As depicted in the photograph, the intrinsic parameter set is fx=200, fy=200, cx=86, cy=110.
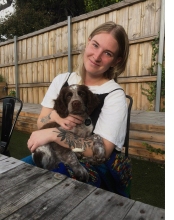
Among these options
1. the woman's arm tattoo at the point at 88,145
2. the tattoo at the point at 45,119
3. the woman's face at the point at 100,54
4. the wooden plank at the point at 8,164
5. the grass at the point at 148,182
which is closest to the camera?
the wooden plank at the point at 8,164

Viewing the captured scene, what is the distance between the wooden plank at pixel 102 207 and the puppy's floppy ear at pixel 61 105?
3.17ft

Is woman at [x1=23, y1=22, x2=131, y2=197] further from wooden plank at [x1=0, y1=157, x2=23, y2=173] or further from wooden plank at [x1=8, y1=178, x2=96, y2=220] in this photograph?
wooden plank at [x1=8, y1=178, x2=96, y2=220]

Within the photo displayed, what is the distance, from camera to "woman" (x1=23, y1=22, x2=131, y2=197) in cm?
149

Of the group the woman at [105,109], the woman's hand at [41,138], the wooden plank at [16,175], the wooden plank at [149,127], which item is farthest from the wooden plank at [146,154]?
the wooden plank at [16,175]

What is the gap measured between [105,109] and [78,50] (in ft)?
15.5

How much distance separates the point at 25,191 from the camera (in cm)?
92

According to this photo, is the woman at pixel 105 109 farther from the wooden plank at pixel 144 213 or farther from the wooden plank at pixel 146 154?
the wooden plank at pixel 146 154

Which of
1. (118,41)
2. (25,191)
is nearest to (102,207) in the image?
(25,191)

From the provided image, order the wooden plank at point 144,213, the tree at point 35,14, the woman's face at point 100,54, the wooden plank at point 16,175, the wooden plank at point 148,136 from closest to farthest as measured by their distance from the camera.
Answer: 1. the wooden plank at point 144,213
2. the wooden plank at point 16,175
3. the woman's face at point 100,54
4. the wooden plank at point 148,136
5. the tree at point 35,14

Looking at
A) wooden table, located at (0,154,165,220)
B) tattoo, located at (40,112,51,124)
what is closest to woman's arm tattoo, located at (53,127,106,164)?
tattoo, located at (40,112,51,124)

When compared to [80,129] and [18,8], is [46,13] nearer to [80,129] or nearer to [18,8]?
[18,8]

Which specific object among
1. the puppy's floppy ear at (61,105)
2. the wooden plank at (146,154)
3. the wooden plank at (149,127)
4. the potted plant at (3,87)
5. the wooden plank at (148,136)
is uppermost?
the potted plant at (3,87)

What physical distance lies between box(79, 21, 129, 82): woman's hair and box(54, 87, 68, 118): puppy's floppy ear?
0.28 m

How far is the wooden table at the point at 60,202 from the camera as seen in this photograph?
2.45 ft
